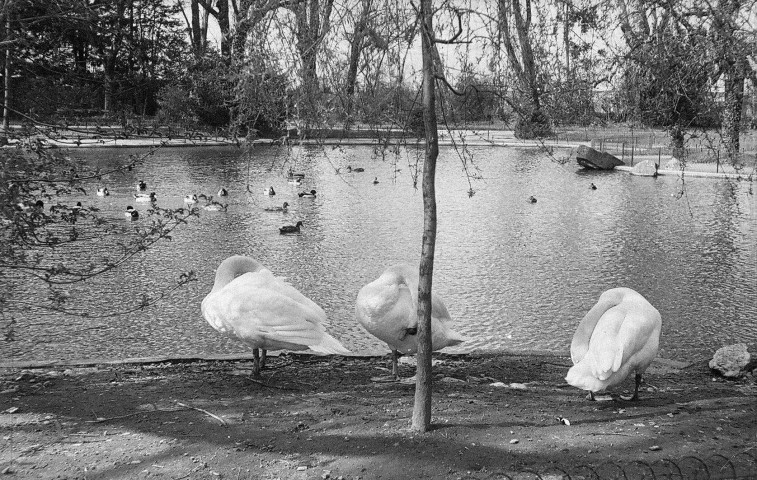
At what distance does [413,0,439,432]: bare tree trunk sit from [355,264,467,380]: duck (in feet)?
5.71

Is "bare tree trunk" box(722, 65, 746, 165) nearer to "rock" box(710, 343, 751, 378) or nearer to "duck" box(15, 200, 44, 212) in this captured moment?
"rock" box(710, 343, 751, 378)

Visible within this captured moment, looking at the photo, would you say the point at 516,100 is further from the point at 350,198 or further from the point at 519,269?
the point at 350,198

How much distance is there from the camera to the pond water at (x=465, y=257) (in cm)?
923

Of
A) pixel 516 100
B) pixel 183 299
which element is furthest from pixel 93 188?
pixel 516 100

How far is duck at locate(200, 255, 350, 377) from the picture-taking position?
6.32 m

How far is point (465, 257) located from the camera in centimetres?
1470

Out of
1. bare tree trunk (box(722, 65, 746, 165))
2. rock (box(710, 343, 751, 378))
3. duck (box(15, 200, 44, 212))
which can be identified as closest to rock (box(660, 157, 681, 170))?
bare tree trunk (box(722, 65, 746, 165))

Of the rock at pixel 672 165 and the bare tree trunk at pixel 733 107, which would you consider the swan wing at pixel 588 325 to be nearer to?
the bare tree trunk at pixel 733 107

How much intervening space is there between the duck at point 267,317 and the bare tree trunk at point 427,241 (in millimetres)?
1612

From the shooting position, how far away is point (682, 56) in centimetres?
638

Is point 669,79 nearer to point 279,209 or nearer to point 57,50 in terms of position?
point 57,50

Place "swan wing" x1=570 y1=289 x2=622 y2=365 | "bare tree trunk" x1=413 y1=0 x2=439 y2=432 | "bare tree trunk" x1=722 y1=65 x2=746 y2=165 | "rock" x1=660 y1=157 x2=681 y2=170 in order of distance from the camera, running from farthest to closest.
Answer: "rock" x1=660 y1=157 x2=681 y2=170 < "bare tree trunk" x1=722 y1=65 x2=746 y2=165 < "swan wing" x1=570 y1=289 x2=622 y2=365 < "bare tree trunk" x1=413 y1=0 x2=439 y2=432

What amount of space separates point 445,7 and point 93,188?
72.5ft

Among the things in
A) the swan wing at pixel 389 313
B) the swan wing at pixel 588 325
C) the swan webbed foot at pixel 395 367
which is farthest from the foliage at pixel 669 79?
the swan webbed foot at pixel 395 367
